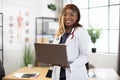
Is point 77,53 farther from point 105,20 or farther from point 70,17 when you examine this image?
point 105,20

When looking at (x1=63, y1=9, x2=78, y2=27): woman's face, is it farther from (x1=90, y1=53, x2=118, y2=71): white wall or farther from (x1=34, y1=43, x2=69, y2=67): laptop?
(x1=90, y1=53, x2=118, y2=71): white wall

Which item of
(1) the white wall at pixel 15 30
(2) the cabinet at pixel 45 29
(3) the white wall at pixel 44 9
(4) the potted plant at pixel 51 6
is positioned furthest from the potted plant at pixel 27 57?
(4) the potted plant at pixel 51 6

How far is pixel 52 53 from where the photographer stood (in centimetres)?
171

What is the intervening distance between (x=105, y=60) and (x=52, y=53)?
Result: 10.3 feet

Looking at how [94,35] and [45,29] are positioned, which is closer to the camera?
[94,35]

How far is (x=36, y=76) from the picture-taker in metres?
2.99

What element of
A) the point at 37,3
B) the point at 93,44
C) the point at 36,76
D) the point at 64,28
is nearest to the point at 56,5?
the point at 37,3

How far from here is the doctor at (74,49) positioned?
1764mm

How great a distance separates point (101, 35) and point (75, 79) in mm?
3407

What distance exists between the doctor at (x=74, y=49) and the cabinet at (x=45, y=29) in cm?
330

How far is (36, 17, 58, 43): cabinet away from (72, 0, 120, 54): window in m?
0.90

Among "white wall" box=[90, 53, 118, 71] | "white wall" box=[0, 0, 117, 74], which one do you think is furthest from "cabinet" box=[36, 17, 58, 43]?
"white wall" box=[90, 53, 118, 71]

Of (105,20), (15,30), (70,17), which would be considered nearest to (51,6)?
(15,30)

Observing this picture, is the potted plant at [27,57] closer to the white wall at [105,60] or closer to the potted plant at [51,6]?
the potted plant at [51,6]
